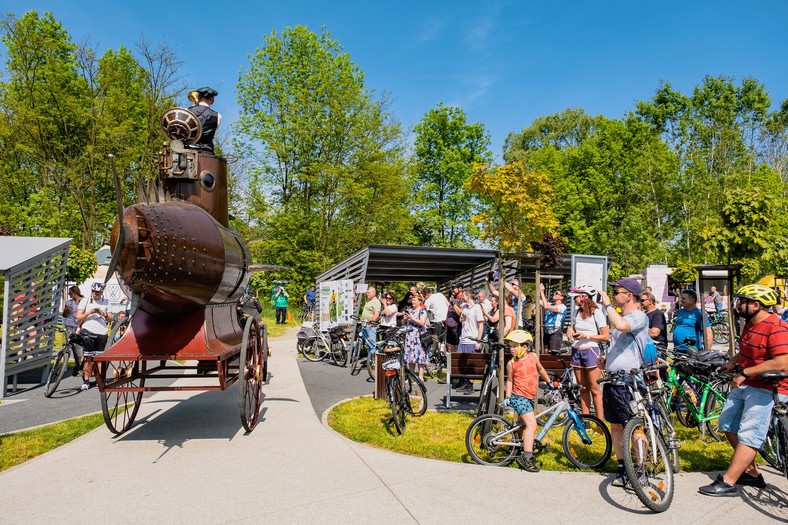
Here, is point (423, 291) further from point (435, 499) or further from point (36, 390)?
point (435, 499)

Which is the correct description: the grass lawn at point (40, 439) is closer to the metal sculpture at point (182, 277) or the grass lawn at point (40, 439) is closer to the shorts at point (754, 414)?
the metal sculpture at point (182, 277)

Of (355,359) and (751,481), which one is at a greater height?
(355,359)

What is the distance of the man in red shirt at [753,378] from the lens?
4.57 meters

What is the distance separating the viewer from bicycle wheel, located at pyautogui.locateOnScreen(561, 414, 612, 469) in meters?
5.55

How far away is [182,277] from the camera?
5641 millimetres

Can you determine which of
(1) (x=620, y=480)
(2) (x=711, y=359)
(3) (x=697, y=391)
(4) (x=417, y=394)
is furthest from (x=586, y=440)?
(4) (x=417, y=394)

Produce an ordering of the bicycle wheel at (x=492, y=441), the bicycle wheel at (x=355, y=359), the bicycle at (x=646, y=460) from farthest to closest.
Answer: the bicycle wheel at (x=355, y=359), the bicycle wheel at (x=492, y=441), the bicycle at (x=646, y=460)

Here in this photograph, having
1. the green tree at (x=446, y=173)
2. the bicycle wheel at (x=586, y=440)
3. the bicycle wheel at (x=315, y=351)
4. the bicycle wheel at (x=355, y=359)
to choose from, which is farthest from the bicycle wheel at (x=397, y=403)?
the green tree at (x=446, y=173)

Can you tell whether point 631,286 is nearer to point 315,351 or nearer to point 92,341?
point 92,341

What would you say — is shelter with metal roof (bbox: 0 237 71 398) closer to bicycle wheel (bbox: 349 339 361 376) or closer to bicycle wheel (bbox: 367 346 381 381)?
bicycle wheel (bbox: 349 339 361 376)

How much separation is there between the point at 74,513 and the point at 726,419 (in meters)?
5.60

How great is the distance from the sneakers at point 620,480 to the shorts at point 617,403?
0.43m

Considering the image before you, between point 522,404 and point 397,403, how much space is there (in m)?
1.92

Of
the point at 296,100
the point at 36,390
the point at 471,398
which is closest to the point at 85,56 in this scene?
the point at 296,100
